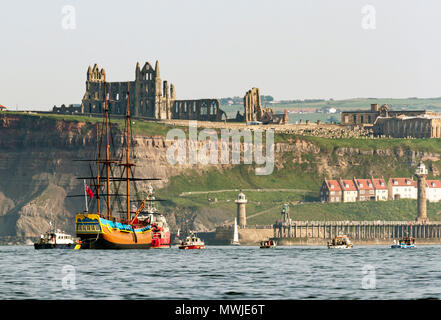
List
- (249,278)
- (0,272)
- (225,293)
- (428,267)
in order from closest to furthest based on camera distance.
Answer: (225,293) → (249,278) → (0,272) → (428,267)

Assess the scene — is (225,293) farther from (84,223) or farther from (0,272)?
(84,223)

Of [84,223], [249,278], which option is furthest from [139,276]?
[84,223]

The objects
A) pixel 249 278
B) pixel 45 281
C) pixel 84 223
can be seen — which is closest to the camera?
pixel 45 281

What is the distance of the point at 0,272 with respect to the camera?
116500 mm

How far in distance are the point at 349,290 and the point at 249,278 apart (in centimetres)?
1855

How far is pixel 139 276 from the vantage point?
349ft

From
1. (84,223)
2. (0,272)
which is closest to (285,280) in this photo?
(0,272)
